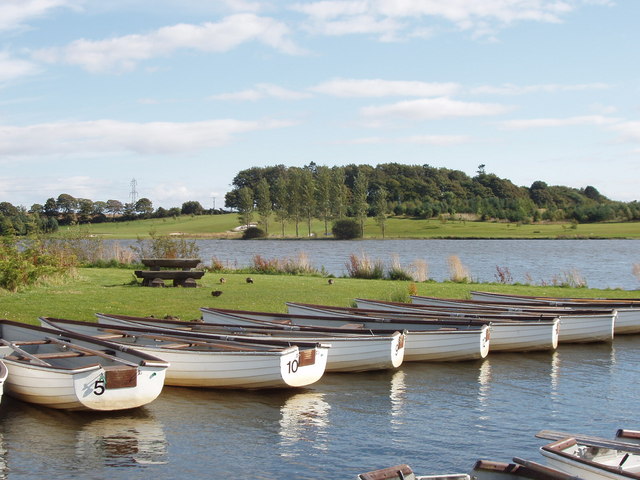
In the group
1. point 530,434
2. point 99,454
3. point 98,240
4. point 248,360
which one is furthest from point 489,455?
point 98,240

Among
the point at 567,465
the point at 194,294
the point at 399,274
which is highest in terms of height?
the point at 399,274

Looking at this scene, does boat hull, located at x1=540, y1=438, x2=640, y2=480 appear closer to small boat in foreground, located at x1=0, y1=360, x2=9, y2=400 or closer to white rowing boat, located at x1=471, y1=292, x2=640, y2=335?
small boat in foreground, located at x1=0, y1=360, x2=9, y2=400

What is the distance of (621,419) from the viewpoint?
37.4 feet

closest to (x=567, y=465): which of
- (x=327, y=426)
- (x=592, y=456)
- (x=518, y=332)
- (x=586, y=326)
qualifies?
(x=592, y=456)

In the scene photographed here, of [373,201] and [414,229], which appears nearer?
[414,229]

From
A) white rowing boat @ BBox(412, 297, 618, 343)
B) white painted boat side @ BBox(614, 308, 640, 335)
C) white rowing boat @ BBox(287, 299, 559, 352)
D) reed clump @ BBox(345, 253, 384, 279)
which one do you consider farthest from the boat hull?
reed clump @ BBox(345, 253, 384, 279)

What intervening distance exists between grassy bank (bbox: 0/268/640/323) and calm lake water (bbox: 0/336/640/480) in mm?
7277

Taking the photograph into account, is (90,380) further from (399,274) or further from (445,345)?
(399,274)

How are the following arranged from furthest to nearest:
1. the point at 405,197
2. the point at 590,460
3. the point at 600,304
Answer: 1. the point at 405,197
2. the point at 600,304
3. the point at 590,460

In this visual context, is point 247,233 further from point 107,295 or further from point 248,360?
point 248,360

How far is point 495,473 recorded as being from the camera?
7.16 m

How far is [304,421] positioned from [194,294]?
1293 centimetres

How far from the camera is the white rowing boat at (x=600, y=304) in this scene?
1917 centimetres

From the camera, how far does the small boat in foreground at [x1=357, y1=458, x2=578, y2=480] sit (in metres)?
6.66
